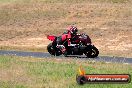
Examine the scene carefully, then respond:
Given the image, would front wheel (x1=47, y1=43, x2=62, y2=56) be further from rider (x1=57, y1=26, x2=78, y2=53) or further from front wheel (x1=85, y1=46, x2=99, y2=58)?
front wheel (x1=85, y1=46, x2=99, y2=58)

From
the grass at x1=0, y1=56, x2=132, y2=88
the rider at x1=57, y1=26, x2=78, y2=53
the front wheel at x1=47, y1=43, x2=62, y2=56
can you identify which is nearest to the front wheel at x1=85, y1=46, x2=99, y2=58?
the rider at x1=57, y1=26, x2=78, y2=53

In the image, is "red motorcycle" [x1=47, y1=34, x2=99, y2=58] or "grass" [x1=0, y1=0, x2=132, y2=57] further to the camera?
"grass" [x1=0, y1=0, x2=132, y2=57]

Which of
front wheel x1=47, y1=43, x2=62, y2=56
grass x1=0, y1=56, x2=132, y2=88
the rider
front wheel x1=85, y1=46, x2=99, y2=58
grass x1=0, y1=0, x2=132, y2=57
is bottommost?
grass x1=0, y1=0, x2=132, y2=57

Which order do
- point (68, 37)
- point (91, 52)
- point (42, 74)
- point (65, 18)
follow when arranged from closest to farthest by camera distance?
point (42, 74) → point (91, 52) → point (68, 37) → point (65, 18)

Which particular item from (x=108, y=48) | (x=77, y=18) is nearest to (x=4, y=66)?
(x=108, y=48)

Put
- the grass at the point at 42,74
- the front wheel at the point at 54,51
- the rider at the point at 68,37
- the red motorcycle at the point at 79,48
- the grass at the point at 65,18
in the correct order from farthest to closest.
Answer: the grass at the point at 65,18 < the front wheel at the point at 54,51 < the rider at the point at 68,37 < the red motorcycle at the point at 79,48 < the grass at the point at 42,74

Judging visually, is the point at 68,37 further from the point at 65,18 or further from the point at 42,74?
the point at 65,18

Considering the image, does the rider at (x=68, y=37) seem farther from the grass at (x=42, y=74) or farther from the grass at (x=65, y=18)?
the grass at (x=65, y=18)

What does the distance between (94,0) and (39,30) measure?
43.4ft

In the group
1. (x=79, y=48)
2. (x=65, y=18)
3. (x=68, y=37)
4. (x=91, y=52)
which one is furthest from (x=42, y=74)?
(x=65, y=18)

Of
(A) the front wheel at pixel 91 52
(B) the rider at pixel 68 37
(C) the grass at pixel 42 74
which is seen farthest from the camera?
(B) the rider at pixel 68 37

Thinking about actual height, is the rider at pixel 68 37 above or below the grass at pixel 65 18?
above

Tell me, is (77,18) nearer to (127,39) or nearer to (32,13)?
(32,13)

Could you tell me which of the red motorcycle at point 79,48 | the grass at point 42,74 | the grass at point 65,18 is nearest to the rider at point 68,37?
the red motorcycle at point 79,48
